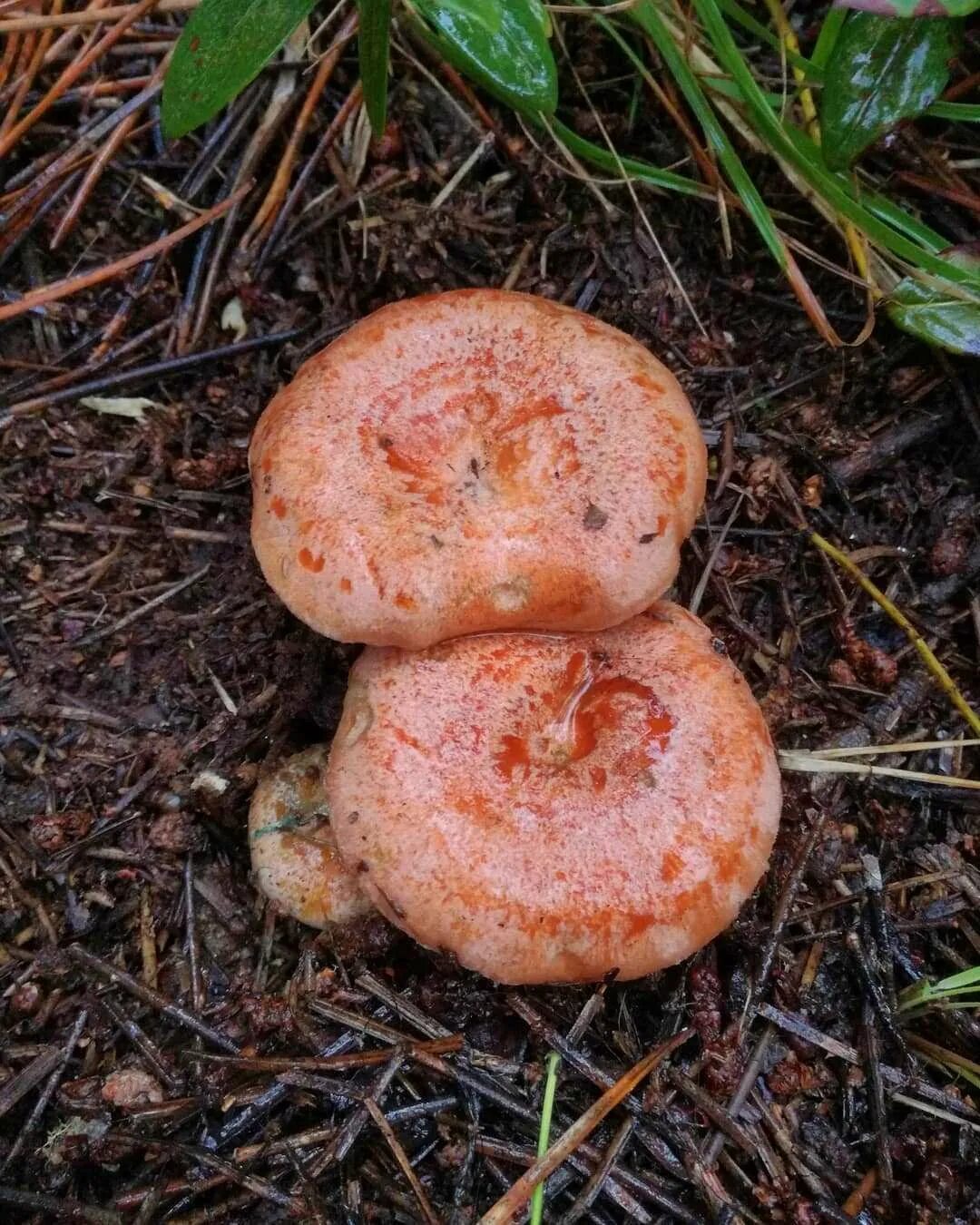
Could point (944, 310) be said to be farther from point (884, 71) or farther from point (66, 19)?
point (66, 19)

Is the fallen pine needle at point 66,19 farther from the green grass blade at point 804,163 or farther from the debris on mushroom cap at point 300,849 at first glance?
the debris on mushroom cap at point 300,849

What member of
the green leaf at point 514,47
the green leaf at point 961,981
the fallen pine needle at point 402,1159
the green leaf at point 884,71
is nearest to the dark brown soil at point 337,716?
the fallen pine needle at point 402,1159

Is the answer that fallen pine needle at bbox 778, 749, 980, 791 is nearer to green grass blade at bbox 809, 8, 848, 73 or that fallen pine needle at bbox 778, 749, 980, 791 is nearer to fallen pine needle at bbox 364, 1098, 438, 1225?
fallen pine needle at bbox 364, 1098, 438, 1225

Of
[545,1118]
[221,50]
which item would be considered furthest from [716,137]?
[545,1118]

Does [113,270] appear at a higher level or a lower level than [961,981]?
higher

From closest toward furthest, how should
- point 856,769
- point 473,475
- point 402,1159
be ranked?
point 402,1159, point 473,475, point 856,769

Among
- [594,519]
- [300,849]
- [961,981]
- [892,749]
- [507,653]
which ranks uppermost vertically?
[594,519]
